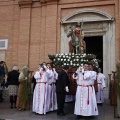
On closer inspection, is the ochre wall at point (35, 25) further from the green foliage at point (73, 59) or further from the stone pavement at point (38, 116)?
the stone pavement at point (38, 116)

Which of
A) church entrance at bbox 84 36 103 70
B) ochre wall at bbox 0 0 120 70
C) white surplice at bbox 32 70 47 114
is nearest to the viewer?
white surplice at bbox 32 70 47 114

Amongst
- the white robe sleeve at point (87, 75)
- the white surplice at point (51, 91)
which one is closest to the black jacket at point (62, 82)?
the white surplice at point (51, 91)

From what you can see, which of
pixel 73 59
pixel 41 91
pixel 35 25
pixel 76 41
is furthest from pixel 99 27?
pixel 41 91

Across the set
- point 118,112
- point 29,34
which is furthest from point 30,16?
point 118,112

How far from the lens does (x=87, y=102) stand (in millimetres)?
7645

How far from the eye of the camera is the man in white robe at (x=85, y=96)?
7613mm

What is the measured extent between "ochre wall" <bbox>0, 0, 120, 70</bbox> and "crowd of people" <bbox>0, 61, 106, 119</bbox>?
4553 mm

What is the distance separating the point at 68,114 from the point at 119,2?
24.2 feet

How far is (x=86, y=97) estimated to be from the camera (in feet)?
25.2

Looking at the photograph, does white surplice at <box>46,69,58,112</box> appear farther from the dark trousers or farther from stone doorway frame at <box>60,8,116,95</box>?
stone doorway frame at <box>60,8,116,95</box>

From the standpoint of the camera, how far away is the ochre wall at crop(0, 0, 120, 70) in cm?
1380

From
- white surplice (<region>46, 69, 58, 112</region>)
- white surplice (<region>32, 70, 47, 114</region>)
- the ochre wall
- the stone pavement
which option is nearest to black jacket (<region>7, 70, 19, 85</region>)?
the stone pavement

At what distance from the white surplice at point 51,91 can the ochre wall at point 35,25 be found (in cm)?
484

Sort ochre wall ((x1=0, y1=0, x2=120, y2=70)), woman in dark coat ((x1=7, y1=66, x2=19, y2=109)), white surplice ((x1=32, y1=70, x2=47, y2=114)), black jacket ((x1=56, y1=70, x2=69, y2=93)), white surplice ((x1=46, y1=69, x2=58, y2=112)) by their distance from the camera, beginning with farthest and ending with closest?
ochre wall ((x1=0, y1=0, x2=120, y2=70)) < woman in dark coat ((x1=7, y1=66, x2=19, y2=109)) < white surplice ((x1=46, y1=69, x2=58, y2=112)) < white surplice ((x1=32, y1=70, x2=47, y2=114)) < black jacket ((x1=56, y1=70, x2=69, y2=93))
